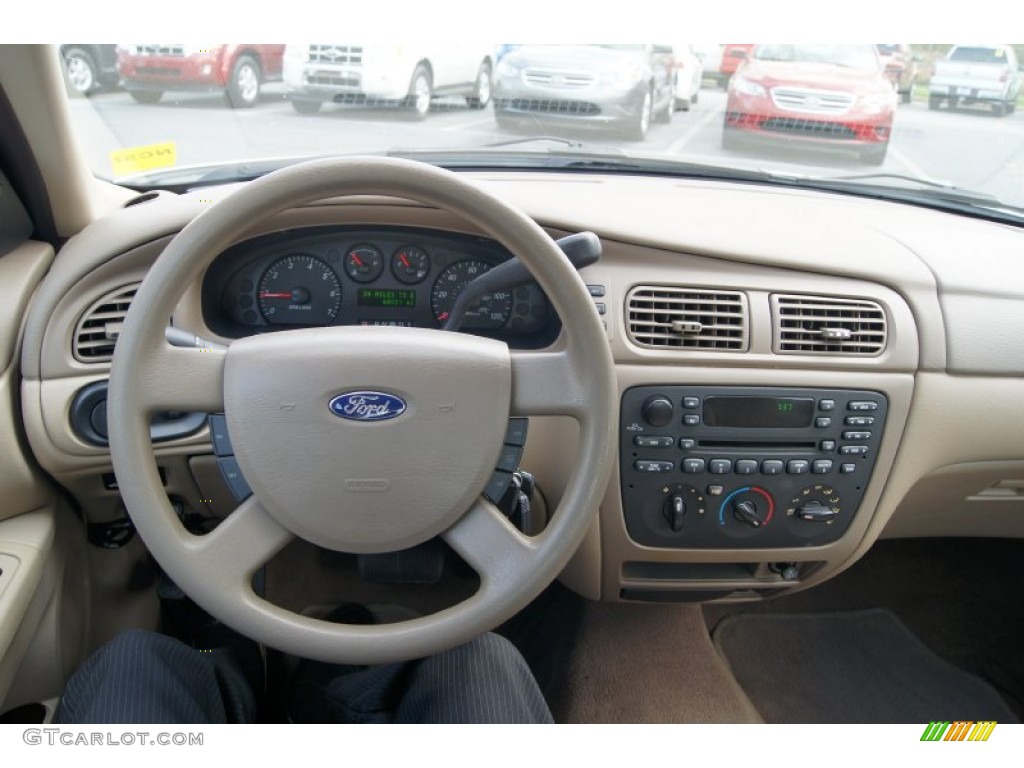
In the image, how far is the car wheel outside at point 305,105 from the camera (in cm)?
186

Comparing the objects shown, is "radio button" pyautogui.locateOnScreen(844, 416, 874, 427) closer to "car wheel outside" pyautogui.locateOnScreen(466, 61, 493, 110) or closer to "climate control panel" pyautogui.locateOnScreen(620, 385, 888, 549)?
"climate control panel" pyautogui.locateOnScreen(620, 385, 888, 549)

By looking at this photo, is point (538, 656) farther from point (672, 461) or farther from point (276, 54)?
point (276, 54)

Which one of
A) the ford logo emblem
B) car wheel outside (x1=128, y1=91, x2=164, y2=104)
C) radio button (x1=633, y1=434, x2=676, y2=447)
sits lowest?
radio button (x1=633, y1=434, x2=676, y2=447)

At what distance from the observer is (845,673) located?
81.0 inches

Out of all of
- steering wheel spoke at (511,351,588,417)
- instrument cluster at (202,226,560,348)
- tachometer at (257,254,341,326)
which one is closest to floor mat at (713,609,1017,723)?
instrument cluster at (202,226,560,348)

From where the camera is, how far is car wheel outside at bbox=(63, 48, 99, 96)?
56.8 inches

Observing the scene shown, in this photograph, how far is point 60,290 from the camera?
1.39 m

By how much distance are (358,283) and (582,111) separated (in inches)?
32.6

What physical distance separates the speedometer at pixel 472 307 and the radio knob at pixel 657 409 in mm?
319

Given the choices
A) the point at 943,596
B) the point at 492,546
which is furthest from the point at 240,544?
the point at 943,596

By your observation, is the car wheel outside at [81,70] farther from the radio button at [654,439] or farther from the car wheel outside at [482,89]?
the radio button at [654,439]

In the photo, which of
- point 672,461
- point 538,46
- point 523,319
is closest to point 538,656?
point 672,461

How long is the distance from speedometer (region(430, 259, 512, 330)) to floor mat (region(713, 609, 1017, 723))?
1.18m
